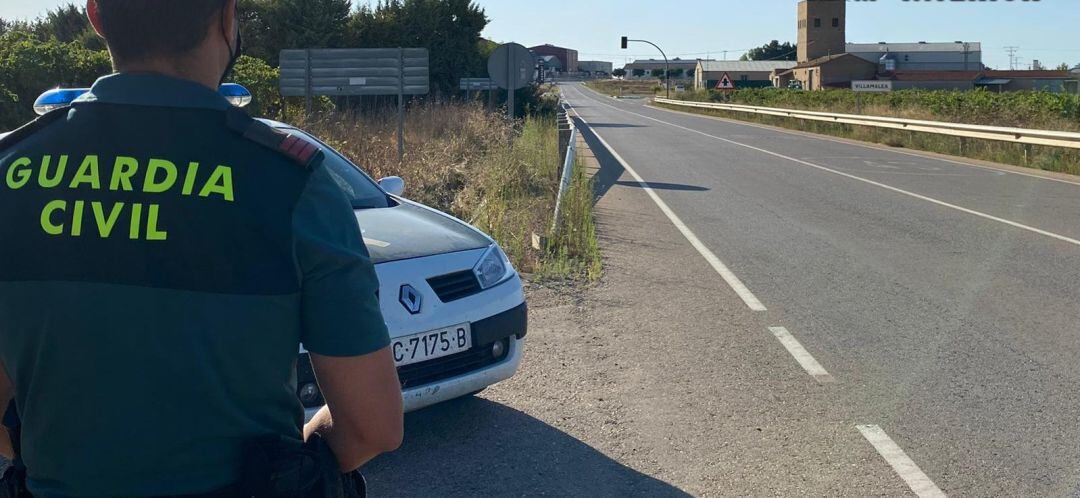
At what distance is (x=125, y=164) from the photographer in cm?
158

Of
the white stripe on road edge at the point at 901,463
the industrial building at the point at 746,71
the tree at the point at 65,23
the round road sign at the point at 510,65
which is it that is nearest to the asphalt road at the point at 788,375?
the white stripe on road edge at the point at 901,463

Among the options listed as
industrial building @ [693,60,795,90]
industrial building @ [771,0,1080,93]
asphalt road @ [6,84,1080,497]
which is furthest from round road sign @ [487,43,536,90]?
industrial building @ [693,60,795,90]

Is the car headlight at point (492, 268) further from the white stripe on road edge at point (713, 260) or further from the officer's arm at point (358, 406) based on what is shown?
the officer's arm at point (358, 406)

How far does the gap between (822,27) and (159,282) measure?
4537 inches

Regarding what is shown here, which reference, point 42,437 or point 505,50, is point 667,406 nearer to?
point 42,437

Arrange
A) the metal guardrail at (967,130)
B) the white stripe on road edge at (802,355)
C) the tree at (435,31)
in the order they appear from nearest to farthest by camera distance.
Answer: the white stripe on road edge at (802,355) → the metal guardrail at (967,130) → the tree at (435,31)

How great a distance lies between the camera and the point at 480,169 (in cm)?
1473

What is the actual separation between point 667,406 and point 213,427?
3.95m

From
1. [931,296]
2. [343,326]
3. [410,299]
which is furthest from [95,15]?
[931,296]

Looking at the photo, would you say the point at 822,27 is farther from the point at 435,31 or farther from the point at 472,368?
the point at 472,368

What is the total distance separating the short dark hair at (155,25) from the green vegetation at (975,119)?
20820 mm

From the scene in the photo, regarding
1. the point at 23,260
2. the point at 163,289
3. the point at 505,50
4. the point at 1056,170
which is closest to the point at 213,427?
the point at 163,289

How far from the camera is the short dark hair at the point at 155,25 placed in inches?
64.6

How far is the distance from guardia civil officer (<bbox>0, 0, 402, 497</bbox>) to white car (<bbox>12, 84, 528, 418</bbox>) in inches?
98.7
